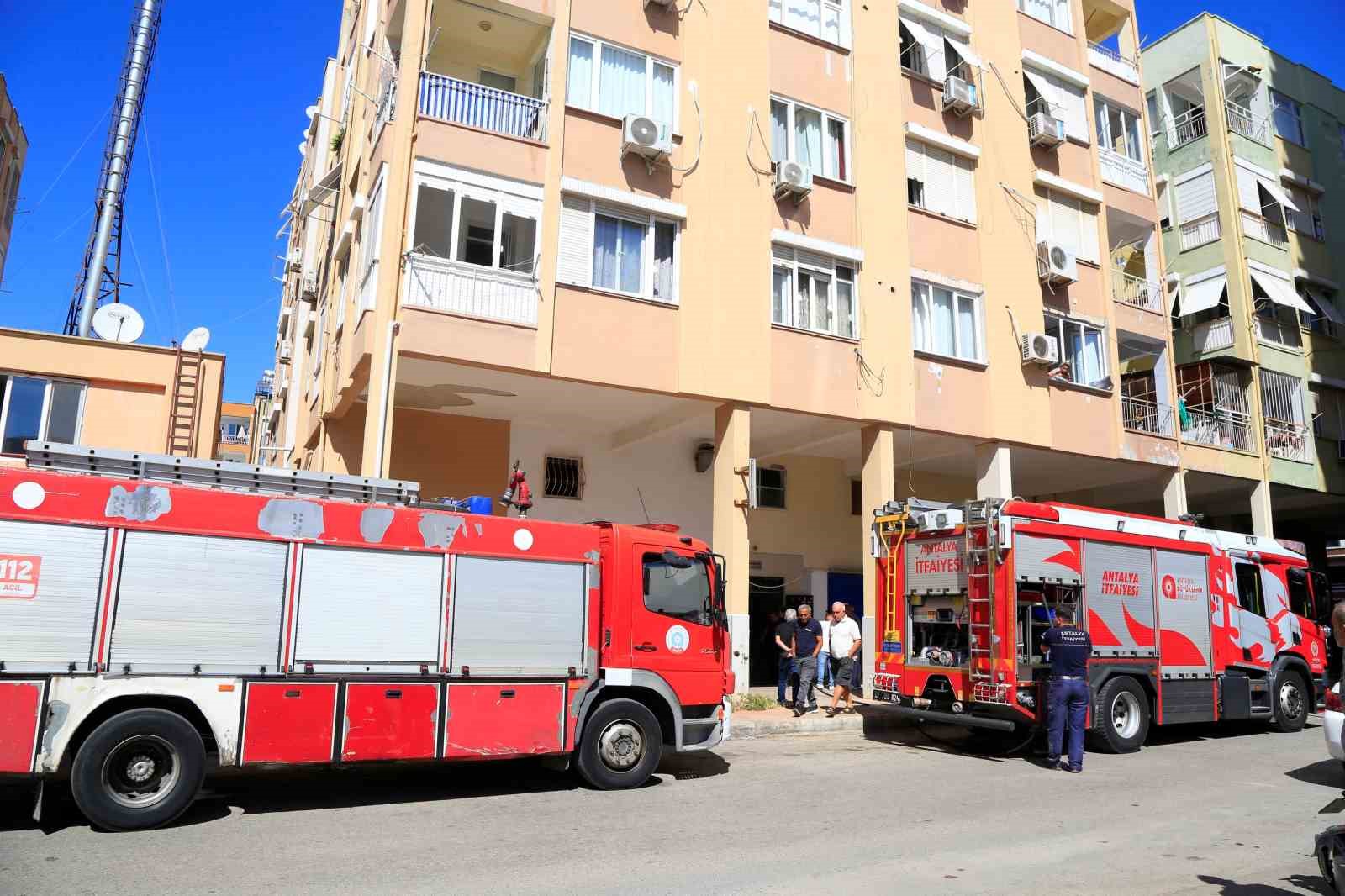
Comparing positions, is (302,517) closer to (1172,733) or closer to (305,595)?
(305,595)

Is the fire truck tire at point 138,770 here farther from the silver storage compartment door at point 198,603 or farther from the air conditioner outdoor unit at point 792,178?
the air conditioner outdoor unit at point 792,178

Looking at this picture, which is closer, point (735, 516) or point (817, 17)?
point (735, 516)

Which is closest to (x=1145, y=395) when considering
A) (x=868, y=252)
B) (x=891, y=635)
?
(x=868, y=252)

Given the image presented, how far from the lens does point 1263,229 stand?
25.9m

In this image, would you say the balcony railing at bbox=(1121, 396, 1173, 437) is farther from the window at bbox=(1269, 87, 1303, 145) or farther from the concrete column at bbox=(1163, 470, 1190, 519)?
the window at bbox=(1269, 87, 1303, 145)

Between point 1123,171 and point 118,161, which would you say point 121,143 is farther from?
point 1123,171

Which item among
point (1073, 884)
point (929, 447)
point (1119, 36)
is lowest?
point (1073, 884)

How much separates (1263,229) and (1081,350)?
10.2m

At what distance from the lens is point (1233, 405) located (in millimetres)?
23719

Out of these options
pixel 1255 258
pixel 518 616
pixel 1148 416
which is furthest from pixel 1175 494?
pixel 518 616

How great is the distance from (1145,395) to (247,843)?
72.1 feet

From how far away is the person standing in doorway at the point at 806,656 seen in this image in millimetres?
14461

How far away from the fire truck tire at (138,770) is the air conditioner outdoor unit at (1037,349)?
1645cm

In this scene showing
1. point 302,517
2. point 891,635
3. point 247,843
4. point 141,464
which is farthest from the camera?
point 891,635
